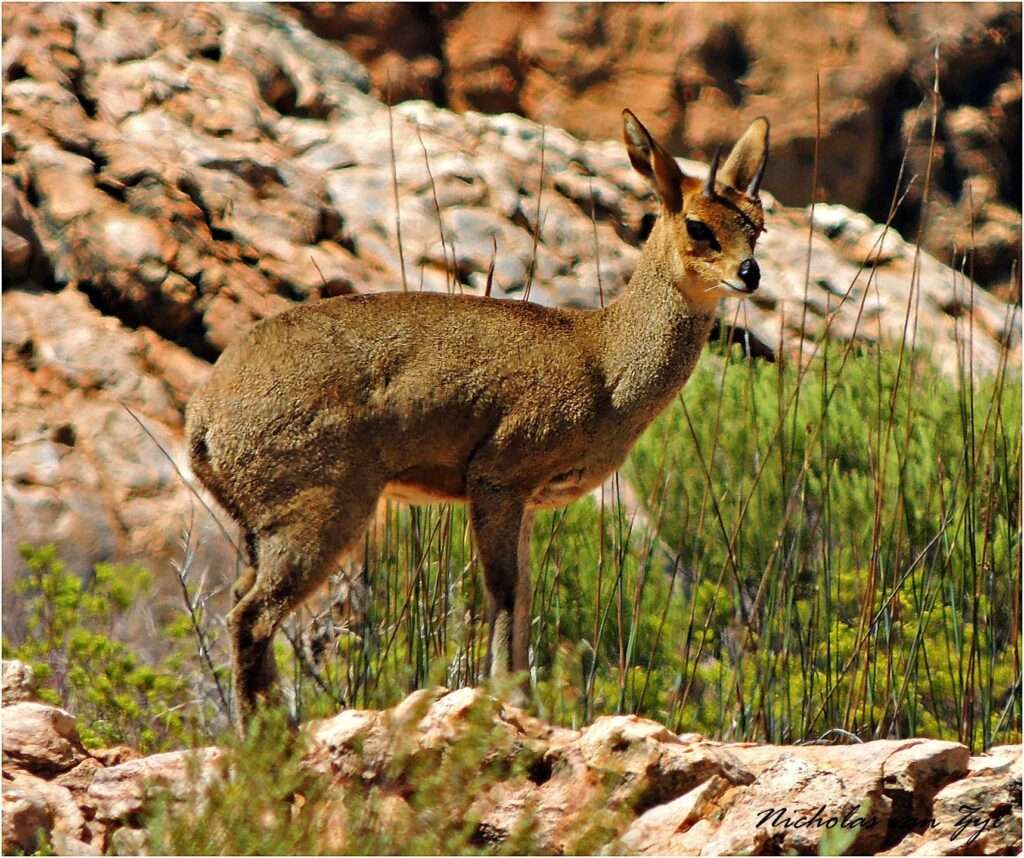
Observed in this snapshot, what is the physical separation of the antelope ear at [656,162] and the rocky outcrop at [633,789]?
2297mm

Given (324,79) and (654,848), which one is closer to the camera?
(654,848)

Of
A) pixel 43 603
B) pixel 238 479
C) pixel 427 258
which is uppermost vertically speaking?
pixel 427 258

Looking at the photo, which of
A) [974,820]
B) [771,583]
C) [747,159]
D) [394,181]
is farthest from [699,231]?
[974,820]

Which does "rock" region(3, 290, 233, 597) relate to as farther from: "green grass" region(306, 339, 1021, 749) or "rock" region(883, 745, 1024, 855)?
"rock" region(883, 745, 1024, 855)

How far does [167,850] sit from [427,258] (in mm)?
7795

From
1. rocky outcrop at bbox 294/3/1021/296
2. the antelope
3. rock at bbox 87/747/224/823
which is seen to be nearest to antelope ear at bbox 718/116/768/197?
the antelope

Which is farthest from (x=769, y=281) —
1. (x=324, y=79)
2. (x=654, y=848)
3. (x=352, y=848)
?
(x=352, y=848)

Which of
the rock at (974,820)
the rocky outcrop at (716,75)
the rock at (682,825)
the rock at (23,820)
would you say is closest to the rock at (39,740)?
the rock at (23,820)

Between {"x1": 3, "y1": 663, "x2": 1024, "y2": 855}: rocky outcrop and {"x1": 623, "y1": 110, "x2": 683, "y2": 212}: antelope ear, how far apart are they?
230 centimetres

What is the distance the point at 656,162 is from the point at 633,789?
2.62 meters

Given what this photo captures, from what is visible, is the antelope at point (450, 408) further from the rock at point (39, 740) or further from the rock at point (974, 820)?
the rock at point (974, 820)

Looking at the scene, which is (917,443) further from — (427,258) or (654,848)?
(654,848)

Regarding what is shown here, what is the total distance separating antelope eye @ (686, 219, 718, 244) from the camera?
22.1ft

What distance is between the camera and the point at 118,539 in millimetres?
9906
